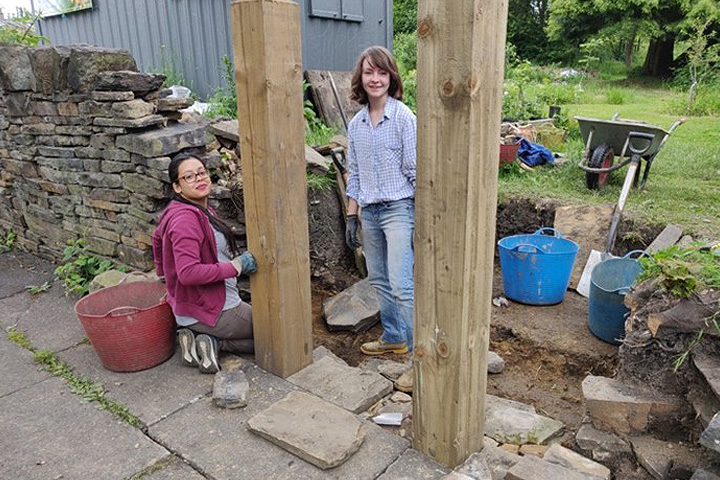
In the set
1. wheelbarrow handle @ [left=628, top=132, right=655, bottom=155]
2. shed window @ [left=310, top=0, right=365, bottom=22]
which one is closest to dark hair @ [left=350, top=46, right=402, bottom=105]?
wheelbarrow handle @ [left=628, top=132, right=655, bottom=155]

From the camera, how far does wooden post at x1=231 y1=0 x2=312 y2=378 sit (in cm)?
253

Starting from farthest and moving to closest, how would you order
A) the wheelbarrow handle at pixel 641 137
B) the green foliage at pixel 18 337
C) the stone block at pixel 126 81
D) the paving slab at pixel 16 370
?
the wheelbarrow handle at pixel 641 137 → the stone block at pixel 126 81 → the green foliage at pixel 18 337 → the paving slab at pixel 16 370

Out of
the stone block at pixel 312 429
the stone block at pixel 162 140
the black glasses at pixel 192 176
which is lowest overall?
the stone block at pixel 312 429

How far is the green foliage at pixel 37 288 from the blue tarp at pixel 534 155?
5651 millimetres

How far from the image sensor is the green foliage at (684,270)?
2.65 meters

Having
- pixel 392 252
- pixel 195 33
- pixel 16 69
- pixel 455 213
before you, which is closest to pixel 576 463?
pixel 455 213

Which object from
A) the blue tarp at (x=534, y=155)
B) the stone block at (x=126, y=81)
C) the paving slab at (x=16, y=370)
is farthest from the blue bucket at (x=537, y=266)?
the paving slab at (x=16, y=370)

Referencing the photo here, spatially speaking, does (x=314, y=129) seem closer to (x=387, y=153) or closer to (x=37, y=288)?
(x=37, y=288)

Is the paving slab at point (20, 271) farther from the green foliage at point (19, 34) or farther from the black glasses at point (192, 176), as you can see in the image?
the black glasses at point (192, 176)

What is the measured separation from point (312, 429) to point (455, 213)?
1.21m

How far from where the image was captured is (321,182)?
16.2 feet

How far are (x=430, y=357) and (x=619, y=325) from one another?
2392 millimetres

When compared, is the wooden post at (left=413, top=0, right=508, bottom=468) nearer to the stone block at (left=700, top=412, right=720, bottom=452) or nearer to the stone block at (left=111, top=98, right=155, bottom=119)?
the stone block at (left=700, top=412, right=720, bottom=452)

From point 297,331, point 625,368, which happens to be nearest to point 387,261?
point 297,331
